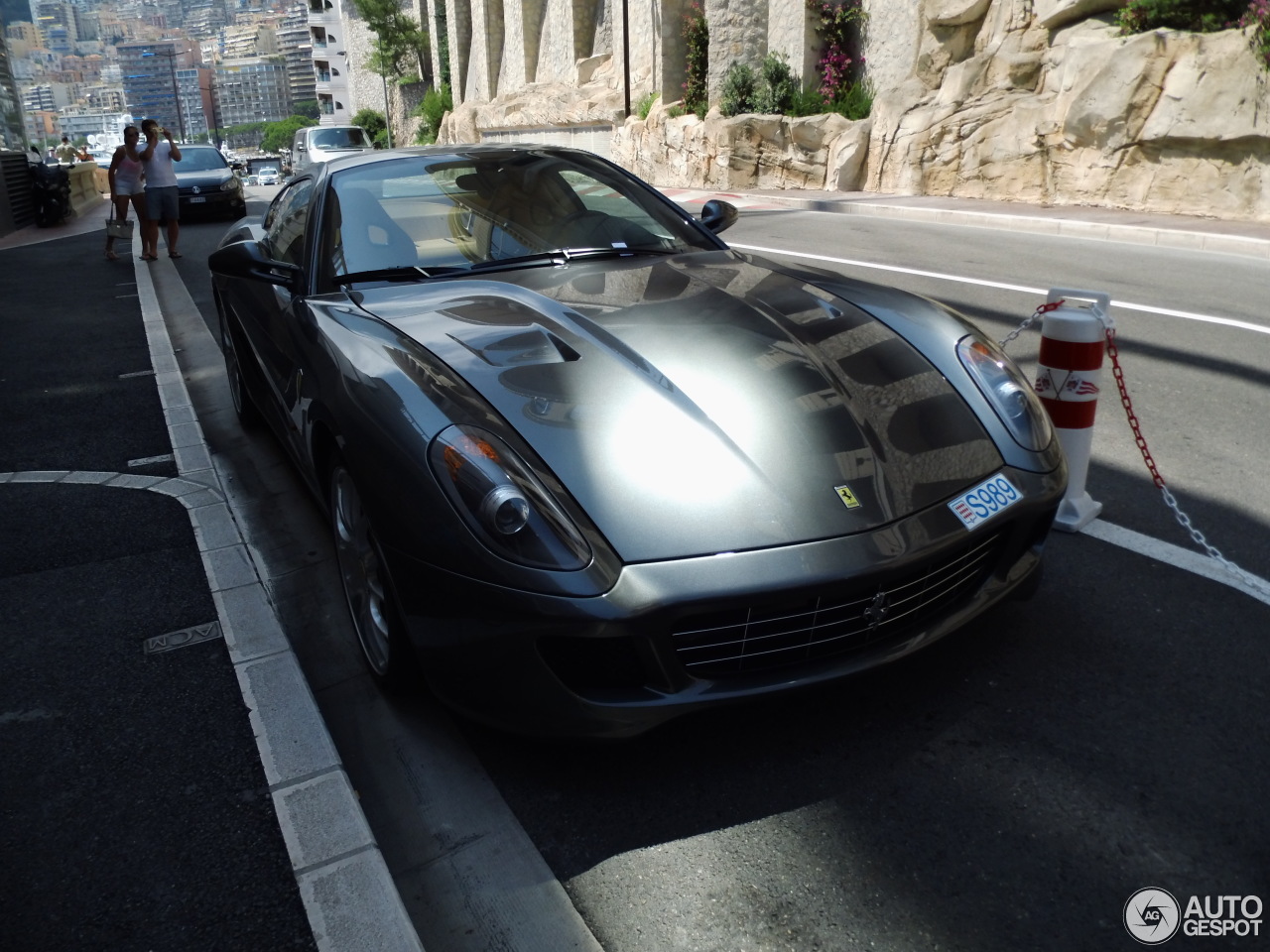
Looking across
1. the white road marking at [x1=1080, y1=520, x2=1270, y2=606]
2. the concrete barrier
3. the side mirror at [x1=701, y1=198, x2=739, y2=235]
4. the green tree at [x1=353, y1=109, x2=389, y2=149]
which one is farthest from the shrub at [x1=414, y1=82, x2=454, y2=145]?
the white road marking at [x1=1080, y1=520, x2=1270, y2=606]

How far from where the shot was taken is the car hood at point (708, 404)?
2309mm

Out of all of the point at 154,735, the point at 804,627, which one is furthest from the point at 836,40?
the point at 154,735

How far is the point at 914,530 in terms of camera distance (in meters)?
2.36

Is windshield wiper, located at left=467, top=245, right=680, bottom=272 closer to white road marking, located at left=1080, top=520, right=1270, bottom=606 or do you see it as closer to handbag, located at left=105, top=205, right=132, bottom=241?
white road marking, located at left=1080, top=520, right=1270, bottom=606

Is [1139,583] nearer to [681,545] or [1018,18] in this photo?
[681,545]

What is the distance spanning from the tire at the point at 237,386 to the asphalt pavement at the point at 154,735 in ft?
0.88

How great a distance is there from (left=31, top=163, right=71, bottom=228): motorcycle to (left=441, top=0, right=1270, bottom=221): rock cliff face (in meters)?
12.9

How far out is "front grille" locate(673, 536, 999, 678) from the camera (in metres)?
2.23

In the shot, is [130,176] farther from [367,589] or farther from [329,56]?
[329,56]

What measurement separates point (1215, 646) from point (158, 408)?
5.37 metres

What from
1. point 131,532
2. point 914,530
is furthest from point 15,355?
point 914,530

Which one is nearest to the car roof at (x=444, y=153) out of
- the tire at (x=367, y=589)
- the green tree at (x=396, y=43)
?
the tire at (x=367, y=589)

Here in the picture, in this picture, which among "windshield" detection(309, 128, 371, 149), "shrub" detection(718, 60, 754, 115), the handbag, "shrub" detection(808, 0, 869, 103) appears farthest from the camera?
"windshield" detection(309, 128, 371, 149)

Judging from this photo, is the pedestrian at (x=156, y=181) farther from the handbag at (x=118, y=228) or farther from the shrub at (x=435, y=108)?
the shrub at (x=435, y=108)
